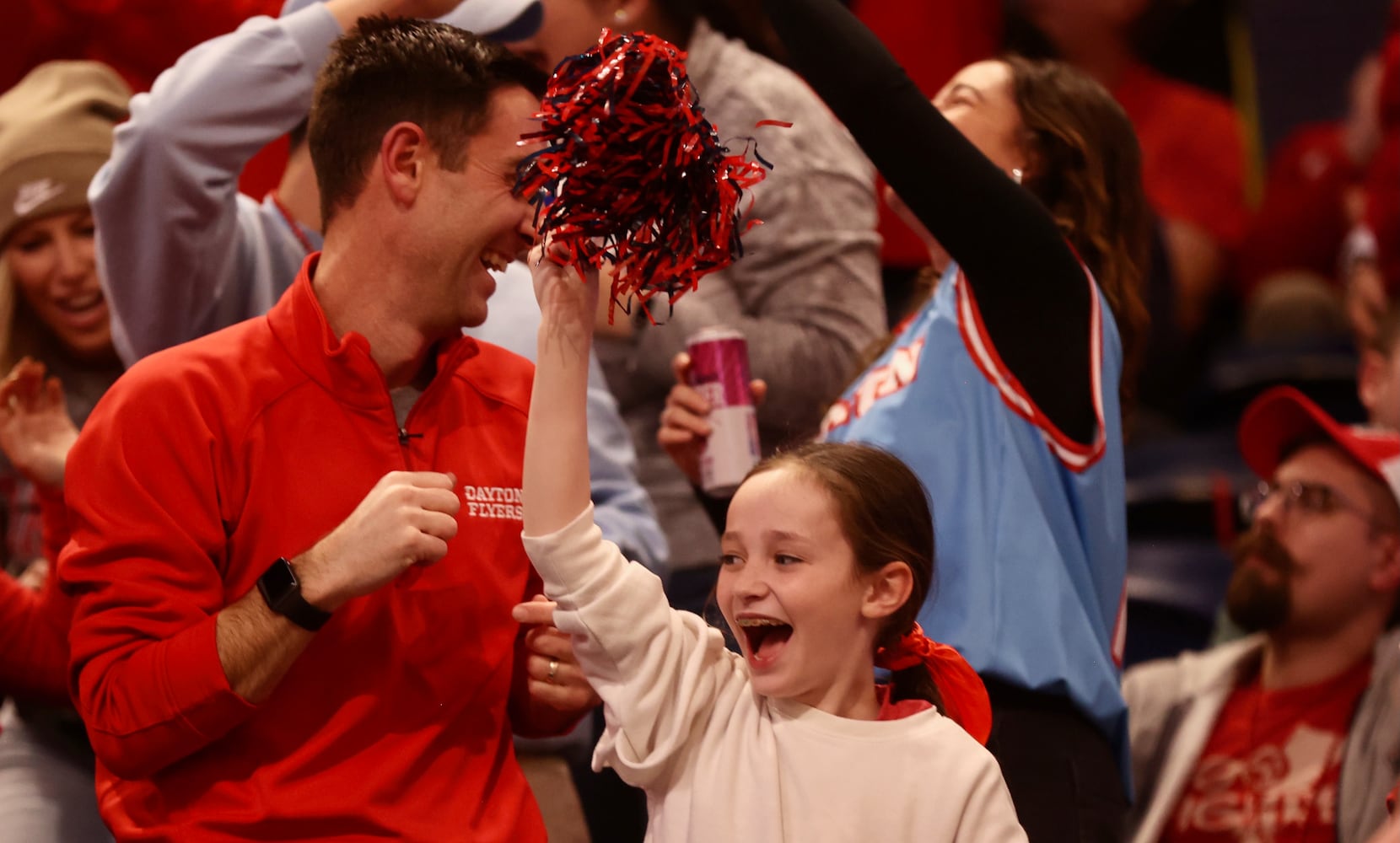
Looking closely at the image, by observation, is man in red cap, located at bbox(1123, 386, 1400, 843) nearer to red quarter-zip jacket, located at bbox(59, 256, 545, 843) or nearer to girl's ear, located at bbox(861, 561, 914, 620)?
girl's ear, located at bbox(861, 561, 914, 620)

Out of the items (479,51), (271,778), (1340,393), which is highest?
(479,51)

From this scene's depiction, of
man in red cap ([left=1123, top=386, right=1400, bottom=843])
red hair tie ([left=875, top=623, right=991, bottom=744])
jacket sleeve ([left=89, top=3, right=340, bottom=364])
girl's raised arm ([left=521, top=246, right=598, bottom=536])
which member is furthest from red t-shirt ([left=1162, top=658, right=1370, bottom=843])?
jacket sleeve ([left=89, top=3, right=340, bottom=364])

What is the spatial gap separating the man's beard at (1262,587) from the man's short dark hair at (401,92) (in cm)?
226

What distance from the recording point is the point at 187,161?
8.04 ft

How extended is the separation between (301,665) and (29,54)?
6.16ft

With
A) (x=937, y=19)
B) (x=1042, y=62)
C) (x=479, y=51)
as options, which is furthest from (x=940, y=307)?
(x=937, y=19)

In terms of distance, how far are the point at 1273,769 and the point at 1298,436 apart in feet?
2.69

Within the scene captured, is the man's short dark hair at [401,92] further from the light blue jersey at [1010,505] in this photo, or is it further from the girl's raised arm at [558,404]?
the light blue jersey at [1010,505]

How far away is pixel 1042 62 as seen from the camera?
2721mm

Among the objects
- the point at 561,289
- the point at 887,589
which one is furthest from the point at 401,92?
the point at 887,589

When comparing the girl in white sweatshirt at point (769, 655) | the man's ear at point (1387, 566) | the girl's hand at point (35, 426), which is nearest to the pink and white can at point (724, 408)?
the girl in white sweatshirt at point (769, 655)

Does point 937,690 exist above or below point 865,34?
below

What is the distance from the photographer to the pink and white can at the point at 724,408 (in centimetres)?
244

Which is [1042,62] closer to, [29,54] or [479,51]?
[479,51]
